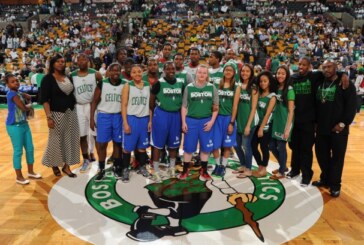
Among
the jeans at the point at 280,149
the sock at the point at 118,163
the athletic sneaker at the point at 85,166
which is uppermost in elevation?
the jeans at the point at 280,149

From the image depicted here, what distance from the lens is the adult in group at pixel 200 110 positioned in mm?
3785

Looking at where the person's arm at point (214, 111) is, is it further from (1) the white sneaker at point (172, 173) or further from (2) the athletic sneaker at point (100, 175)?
(2) the athletic sneaker at point (100, 175)

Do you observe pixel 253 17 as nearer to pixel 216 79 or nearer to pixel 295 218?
pixel 216 79

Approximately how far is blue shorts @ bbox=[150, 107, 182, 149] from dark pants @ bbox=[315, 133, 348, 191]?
5.10 ft

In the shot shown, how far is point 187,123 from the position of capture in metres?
3.89

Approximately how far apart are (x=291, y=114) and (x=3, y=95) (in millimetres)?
8409

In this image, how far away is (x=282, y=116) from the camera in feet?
12.7

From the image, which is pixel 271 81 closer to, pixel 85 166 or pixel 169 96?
pixel 169 96

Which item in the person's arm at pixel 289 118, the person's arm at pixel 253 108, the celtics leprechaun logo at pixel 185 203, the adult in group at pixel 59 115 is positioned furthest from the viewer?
the person's arm at pixel 253 108

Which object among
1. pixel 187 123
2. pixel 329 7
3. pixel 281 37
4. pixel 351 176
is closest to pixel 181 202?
pixel 187 123

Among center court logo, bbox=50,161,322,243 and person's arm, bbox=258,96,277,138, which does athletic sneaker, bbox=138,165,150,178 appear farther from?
person's arm, bbox=258,96,277,138

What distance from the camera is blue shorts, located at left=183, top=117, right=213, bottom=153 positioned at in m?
3.85

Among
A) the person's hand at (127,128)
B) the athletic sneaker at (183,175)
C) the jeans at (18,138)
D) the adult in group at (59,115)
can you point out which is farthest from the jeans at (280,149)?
the jeans at (18,138)

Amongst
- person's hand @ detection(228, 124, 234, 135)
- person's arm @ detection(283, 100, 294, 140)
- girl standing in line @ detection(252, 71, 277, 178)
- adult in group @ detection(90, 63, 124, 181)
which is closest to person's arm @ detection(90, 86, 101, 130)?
adult in group @ detection(90, 63, 124, 181)
